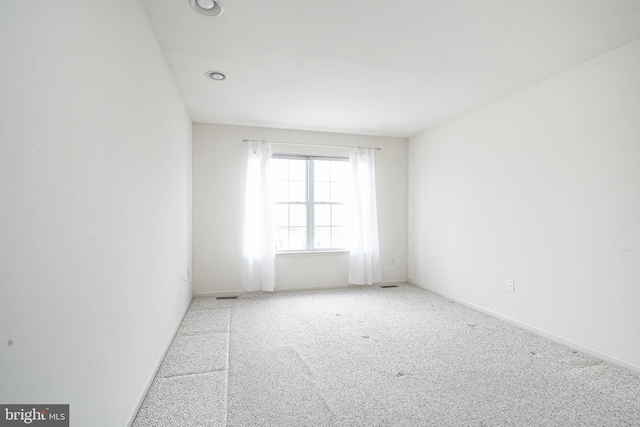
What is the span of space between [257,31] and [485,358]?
301cm

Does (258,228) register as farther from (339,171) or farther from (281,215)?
(339,171)

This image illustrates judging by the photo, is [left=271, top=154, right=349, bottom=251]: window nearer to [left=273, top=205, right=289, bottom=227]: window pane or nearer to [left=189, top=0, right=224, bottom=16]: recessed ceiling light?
[left=273, top=205, right=289, bottom=227]: window pane

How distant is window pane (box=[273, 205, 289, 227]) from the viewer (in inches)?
189

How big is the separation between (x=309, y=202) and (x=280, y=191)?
473mm

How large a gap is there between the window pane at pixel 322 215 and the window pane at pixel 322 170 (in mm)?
446

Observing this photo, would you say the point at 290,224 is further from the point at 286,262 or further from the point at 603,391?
the point at 603,391

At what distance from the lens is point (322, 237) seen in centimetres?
500

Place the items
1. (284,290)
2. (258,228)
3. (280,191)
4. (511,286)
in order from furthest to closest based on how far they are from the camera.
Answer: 1. (280,191)
2. (284,290)
3. (258,228)
4. (511,286)

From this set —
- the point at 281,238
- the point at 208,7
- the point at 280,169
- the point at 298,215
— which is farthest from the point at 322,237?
A: the point at 208,7

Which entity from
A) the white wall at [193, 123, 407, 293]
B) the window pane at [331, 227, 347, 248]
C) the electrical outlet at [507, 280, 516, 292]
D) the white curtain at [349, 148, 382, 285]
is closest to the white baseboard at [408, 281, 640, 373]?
the electrical outlet at [507, 280, 516, 292]

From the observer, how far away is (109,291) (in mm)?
1426

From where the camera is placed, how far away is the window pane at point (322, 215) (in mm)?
4969

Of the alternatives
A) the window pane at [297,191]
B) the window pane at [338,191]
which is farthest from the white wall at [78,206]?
the window pane at [338,191]

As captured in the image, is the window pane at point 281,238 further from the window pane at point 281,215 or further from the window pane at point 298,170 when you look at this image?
the window pane at point 298,170
